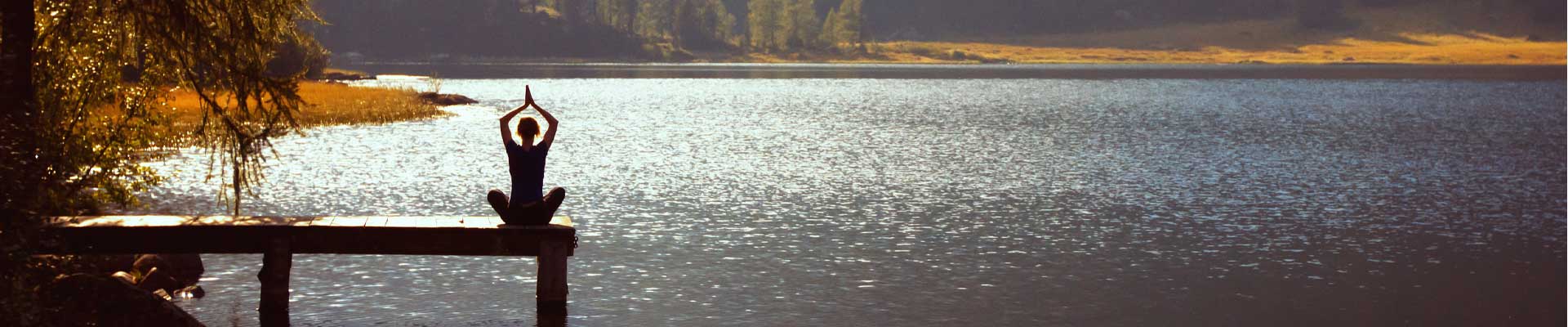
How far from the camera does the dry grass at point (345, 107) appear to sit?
61156 millimetres

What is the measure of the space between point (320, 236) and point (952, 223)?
14.8 meters

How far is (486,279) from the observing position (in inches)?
857

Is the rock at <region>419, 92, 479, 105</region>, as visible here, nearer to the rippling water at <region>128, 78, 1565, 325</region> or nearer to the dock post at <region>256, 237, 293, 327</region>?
the rippling water at <region>128, 78, 1565, 325</region>

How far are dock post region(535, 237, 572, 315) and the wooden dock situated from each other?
2cm

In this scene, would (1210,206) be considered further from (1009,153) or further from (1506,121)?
(1506,121)

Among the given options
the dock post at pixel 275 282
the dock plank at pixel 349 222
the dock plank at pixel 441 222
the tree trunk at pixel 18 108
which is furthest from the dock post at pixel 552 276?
the tree trunk at pixel 18 108

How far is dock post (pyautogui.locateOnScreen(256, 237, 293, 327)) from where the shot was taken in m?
18.0

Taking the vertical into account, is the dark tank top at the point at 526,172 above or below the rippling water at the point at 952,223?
above

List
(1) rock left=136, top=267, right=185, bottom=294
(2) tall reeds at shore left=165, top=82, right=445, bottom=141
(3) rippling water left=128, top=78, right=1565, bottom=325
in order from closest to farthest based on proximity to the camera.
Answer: (1) rock left=136, top=267, right=185, bottom=294 < (3) rippling water left=128, top=78, right=1565, bottom=325 < (2) tall reeds at shore left=165, top=82, right=445, bottom=141

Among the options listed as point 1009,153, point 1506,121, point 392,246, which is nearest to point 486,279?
point 392,246

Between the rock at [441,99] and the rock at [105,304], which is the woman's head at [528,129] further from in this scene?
the rock at [441,99]

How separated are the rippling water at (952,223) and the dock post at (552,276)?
36cm

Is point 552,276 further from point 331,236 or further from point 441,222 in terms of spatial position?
point 331,236

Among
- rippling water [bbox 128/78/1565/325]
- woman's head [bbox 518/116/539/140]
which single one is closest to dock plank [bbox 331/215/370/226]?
rippling water [bbox 128/78/1565/325]
